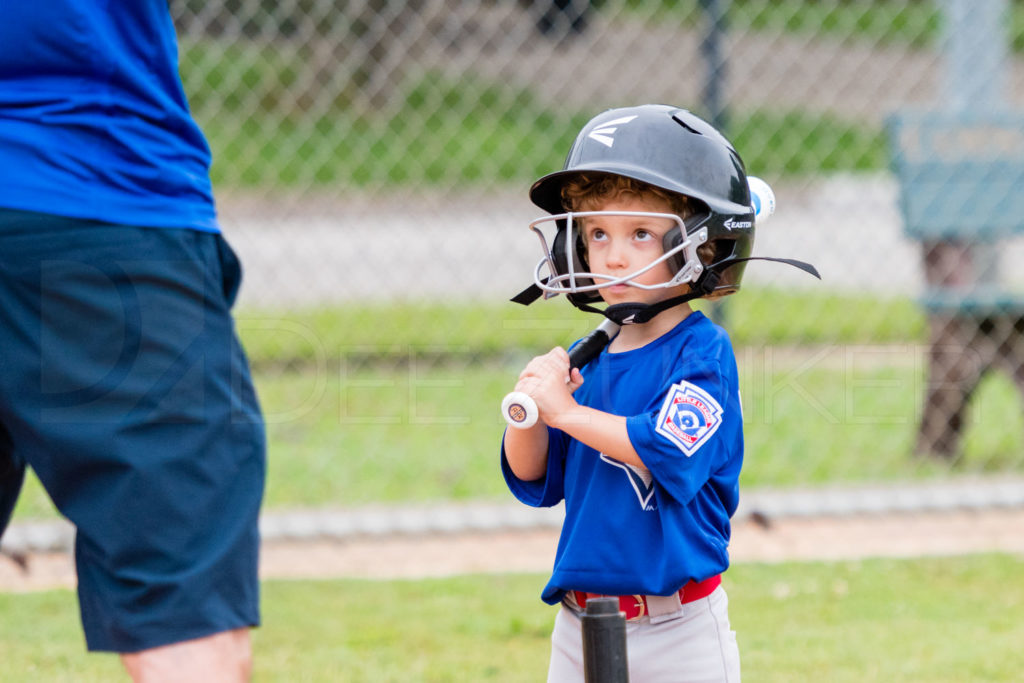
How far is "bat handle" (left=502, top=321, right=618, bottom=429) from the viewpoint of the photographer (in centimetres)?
200

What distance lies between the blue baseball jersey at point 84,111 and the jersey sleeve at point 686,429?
846mm

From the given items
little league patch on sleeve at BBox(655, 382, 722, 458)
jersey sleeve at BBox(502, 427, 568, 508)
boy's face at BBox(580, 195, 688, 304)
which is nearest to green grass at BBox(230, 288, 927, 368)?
jersey sleeve at BBox(502, 427, 568, 508)

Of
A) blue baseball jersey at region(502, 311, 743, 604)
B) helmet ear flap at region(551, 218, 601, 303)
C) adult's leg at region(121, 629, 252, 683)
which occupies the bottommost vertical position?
adult's leg at region(121, 629, 252, 683)

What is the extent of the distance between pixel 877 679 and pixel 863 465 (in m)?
2.53

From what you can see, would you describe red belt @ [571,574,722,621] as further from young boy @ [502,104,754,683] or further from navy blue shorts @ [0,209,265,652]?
navy blue shorts @ [0,209,265,652]

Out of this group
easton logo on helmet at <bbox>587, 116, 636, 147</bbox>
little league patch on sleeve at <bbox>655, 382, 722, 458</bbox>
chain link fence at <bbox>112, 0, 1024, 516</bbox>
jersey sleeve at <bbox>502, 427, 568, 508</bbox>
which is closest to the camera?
little league patch on sleeve at <bbox>655, 382, 722, 458</bbox>

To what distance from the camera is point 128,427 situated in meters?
1.91

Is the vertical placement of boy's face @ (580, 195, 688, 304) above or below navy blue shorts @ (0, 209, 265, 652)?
above

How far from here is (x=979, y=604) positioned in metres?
3.86

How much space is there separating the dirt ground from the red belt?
2.19m

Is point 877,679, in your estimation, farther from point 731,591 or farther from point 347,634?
point 347,634

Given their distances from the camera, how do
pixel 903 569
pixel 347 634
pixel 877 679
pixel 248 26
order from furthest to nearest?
pixel 248 26 → pixel 903 569 → pixel 347 634 → pixel 877 679

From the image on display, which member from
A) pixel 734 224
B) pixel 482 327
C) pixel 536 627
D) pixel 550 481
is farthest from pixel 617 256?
pixel 482 327

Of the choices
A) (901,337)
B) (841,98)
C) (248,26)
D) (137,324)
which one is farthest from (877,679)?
(841,98)
